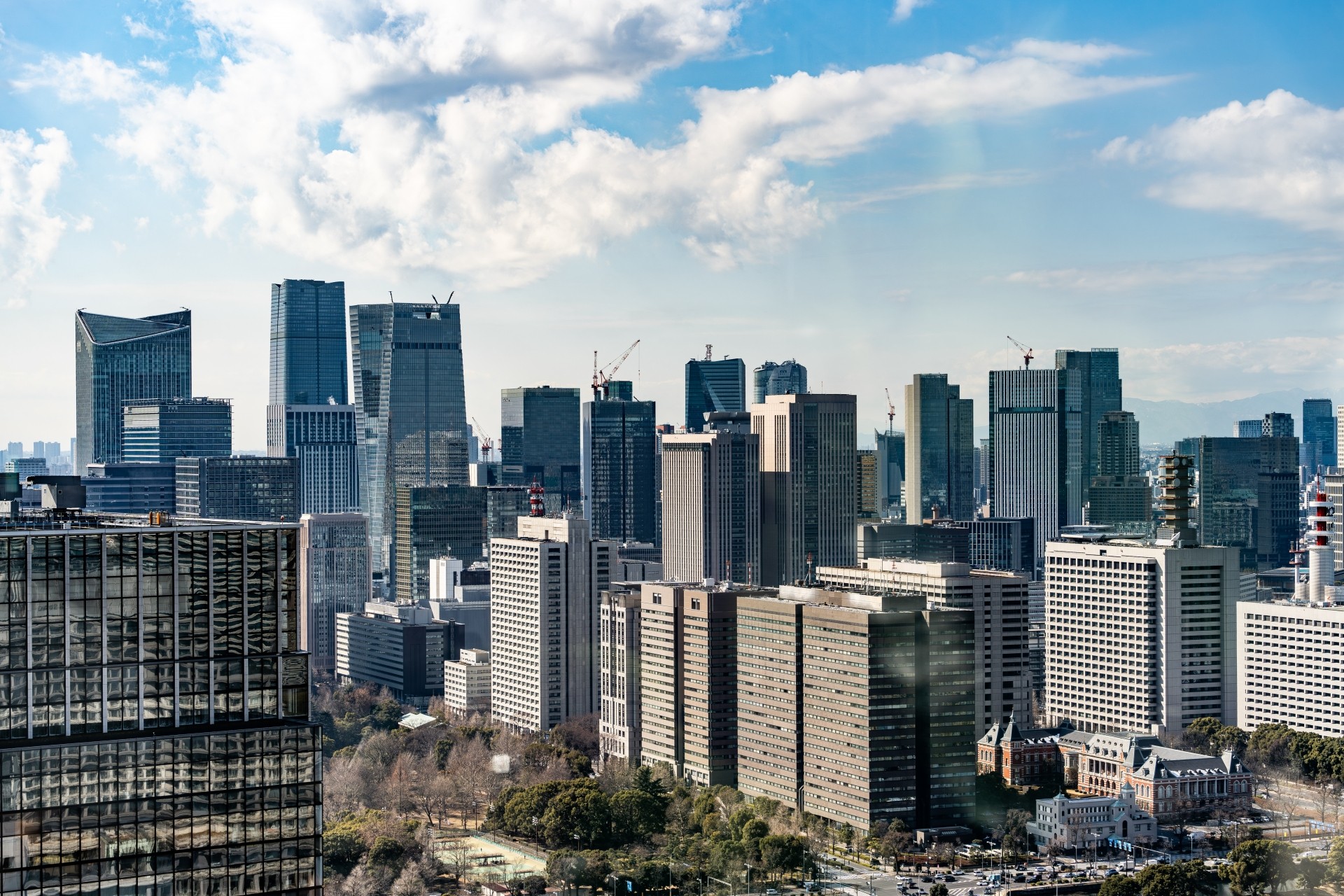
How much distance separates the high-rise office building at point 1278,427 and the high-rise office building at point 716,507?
11.1 metres

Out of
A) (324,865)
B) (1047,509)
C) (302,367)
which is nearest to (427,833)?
(324,865)

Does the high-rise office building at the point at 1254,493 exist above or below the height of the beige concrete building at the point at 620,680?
above

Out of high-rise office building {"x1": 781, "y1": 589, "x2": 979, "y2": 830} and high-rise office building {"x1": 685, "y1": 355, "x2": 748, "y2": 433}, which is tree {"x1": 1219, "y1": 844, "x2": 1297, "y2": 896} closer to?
high-rise office building {"x1": 781, "y1": 589, "x2": 979, "y2": 830}

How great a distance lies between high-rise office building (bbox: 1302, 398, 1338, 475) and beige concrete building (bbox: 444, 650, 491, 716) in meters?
15.7

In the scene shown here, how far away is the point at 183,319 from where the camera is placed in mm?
52125

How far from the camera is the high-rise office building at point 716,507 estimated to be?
129 feet

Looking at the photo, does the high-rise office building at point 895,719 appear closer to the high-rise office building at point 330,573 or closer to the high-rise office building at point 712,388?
the high-rise office building at point 330,573

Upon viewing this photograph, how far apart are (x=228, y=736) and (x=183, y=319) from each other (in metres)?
44.3

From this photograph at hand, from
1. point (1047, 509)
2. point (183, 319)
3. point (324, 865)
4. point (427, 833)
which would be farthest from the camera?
point (183, 319)

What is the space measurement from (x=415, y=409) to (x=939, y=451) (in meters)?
18.9

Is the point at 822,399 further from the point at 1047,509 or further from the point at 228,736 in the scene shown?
the point at 228,736

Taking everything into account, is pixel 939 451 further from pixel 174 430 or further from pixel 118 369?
pixel 118 369

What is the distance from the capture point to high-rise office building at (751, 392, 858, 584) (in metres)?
38.3

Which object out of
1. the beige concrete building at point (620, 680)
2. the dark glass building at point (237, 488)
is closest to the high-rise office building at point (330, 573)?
the dark glass building at point (237, 488)
